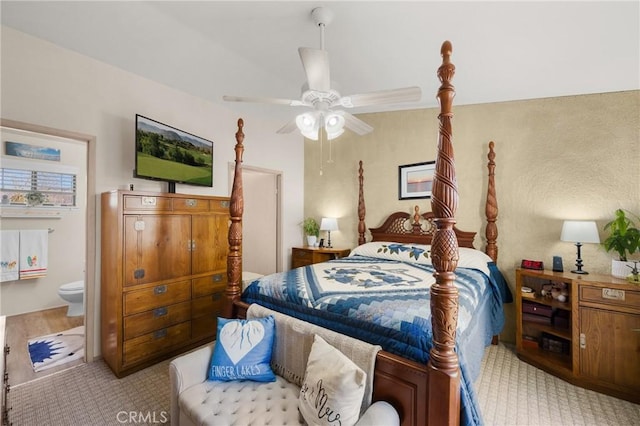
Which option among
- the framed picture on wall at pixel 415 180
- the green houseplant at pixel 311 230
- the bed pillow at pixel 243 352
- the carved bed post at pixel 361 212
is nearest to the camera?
the bed pillow at pixel 243 352

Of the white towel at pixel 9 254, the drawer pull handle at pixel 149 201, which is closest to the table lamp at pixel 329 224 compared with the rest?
the drawer pull handle at pixel 149 201

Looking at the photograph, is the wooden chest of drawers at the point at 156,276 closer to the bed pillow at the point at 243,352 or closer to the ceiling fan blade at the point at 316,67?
the bed pillow at the point at 243,352

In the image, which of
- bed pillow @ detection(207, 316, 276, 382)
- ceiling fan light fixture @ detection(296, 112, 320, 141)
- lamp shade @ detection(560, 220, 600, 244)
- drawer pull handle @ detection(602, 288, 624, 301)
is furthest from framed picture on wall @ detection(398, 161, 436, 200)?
bed pillow @ detection(207, 316, 276, 382)

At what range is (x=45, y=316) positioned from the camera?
12.1 feet

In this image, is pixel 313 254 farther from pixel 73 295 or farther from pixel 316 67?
pixel 73 295

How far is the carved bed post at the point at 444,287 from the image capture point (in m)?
1.22

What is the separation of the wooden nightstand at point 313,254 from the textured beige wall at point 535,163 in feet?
2.41

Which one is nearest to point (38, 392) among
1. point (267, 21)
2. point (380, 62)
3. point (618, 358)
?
point (267, 21)

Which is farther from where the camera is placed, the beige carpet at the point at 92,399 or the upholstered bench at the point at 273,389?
the beige carpet at the point at 92,399

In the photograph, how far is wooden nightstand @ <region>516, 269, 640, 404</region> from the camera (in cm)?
210

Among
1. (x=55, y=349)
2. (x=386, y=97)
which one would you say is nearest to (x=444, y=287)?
(x=386, y=97)

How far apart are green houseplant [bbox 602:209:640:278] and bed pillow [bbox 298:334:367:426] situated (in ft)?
8.20

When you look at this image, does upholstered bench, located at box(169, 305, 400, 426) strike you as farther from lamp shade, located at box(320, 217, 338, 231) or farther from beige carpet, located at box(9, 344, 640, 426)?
lamp shade, located at box(320, 217, 338, 231)

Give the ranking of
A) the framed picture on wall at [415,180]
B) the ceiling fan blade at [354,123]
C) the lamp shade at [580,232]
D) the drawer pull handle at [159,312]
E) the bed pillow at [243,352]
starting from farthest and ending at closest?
the framed picture on wall at [415,180]
the drawer pull handle at [159,312]
the lamp shade at [580,232]
the ceiling fan blade at [354,123]
the bed pillow at [243,352]
